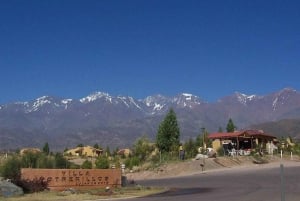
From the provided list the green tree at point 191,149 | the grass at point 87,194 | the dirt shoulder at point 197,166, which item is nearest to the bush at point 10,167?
the grass at point 87,194

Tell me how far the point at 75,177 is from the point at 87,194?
13.3 feet

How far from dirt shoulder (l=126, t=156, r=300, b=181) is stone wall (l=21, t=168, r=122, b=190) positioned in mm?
21551

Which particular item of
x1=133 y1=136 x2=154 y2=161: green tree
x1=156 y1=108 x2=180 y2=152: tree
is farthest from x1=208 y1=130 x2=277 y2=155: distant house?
x1=133 y1=136 x2=154 y2=161: green tree

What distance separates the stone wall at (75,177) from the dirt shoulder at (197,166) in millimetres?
21551

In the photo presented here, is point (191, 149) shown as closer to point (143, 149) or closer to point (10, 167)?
point (143, 149)

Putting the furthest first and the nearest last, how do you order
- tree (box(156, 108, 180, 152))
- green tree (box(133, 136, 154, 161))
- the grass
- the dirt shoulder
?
green tree (box(133, 136, 154, 161))
tree (box(156, 108, 180, 152))
the dirt shoulder
the grass

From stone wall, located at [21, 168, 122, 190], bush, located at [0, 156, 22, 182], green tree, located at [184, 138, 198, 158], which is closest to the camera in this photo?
stone wall, located at [21, 168, 122, 190]

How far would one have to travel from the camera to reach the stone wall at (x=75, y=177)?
36438 millimetres

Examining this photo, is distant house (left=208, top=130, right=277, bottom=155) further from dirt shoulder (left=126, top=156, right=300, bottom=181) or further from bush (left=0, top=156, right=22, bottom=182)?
bush (left=0, top=156, right=22, bottom=182)

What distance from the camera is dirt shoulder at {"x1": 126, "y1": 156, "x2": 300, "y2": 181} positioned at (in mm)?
63431

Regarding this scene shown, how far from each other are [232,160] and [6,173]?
1283 inches

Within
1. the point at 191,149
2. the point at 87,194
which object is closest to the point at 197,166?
the point at 191,149

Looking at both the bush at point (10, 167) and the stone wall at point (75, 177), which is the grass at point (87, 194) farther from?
the bush at point (10, 167)

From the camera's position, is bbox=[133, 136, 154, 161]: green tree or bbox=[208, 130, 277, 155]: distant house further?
bbox=[133, 136, 154, 161]: green tree
